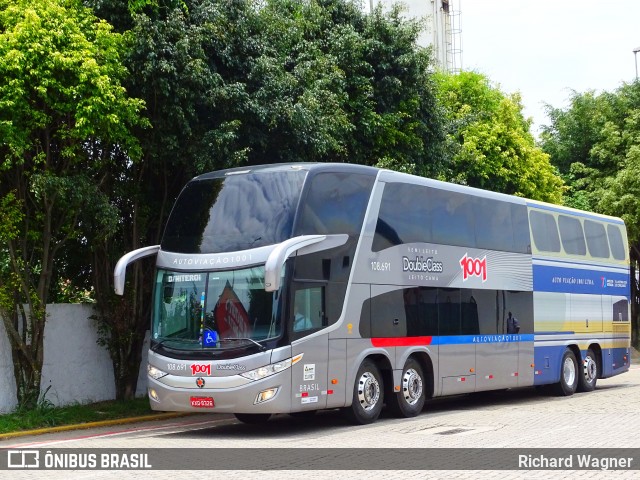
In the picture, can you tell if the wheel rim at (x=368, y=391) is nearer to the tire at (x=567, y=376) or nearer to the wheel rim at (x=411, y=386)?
the wheel rim at (x=411, y=386)

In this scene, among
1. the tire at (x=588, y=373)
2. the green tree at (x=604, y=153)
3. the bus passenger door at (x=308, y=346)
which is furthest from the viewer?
the green tree at (x=604, y=153)

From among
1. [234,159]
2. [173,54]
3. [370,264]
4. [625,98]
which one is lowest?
[370,264]

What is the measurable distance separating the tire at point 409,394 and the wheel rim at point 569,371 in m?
5.87

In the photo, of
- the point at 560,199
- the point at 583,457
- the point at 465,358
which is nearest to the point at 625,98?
the point at 560,199

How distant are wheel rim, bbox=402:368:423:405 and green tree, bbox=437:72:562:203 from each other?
49.9 ft

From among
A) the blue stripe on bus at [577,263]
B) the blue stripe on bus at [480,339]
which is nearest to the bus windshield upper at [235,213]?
the blue stripe on bus at [480,339]

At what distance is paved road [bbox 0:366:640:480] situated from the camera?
1056cm

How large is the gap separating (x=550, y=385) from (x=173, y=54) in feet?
38.1

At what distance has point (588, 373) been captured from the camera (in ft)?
75.9

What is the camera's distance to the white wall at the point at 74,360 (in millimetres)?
18609

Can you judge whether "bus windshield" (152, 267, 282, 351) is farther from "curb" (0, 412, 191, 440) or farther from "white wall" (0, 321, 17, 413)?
"white wall" (0, 321, 17, 413)

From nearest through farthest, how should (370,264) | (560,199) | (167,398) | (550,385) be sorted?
(167,398)
(370,264)
(550,385)
(560,199)

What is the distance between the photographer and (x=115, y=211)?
679 inches

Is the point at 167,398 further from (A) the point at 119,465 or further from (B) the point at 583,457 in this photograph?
(B) the point at 583,457
